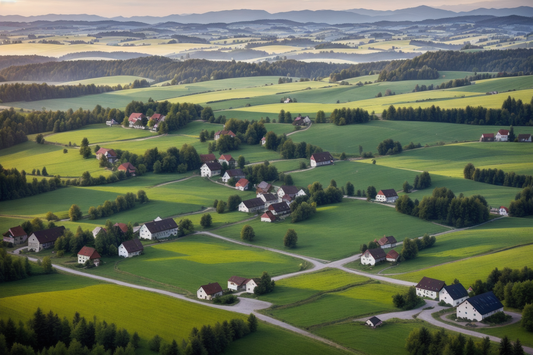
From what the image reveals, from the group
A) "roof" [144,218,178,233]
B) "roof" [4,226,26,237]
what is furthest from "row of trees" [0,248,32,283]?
"roof" [144,218,178,233]

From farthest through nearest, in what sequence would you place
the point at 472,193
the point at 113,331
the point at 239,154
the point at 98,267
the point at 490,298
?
the point at 239,154, the point at 472,193, the point at 98,267, the point at 490,298, the point at 113,331

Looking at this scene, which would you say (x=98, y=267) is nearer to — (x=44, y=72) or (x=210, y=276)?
(x=210, y=276)

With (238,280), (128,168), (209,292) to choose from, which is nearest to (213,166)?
(128,168)

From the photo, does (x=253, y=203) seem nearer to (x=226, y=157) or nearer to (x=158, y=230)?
(x=158, y=230)

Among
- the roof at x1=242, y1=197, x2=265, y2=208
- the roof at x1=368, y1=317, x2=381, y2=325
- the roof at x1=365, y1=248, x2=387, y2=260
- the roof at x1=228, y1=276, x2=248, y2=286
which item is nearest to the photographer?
the roof at x1=368, y1=317, x2=381, y2=325

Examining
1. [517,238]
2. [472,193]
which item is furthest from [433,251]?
[472,193]

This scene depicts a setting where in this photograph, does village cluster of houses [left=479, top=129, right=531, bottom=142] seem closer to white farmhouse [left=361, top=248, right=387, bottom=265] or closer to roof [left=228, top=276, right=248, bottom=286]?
white farmhouse [left=361, top=248, right=387, bottom=265]

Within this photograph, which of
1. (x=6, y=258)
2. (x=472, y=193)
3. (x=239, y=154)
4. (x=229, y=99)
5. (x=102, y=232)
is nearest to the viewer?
(x=6, y=258)
